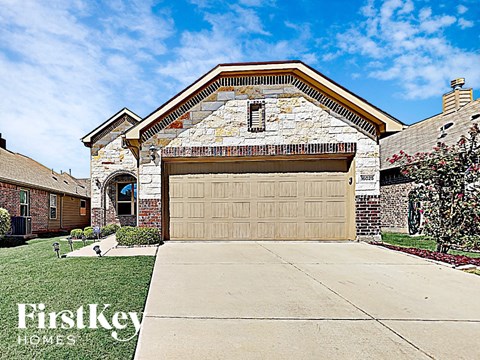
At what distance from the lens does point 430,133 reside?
64.2 feet

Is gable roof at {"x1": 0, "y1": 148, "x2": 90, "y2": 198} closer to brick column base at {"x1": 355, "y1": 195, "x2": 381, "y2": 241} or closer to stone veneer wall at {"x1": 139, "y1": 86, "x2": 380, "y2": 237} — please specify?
stone veneer wall at {"x1": 139, "y1": 86, "x2": 380, "y2": 237}

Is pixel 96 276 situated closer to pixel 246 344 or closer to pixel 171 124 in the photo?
pixel 246 344

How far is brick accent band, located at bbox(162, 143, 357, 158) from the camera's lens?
440 inches

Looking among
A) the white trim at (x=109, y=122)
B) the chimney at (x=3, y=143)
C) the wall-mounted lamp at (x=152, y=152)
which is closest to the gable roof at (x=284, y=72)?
the wall-mounted lamp at (x=152, y=152)

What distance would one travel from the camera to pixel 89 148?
19.5 m

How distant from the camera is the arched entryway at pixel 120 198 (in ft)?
63.7

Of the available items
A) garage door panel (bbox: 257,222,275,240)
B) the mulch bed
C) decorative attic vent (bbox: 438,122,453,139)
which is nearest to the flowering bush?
the mulch bed

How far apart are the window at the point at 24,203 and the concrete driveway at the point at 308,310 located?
1204cm

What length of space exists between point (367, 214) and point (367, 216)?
0.06 m

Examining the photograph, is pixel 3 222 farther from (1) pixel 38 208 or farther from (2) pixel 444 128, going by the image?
(2) pixel 444 128

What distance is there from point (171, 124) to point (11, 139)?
15898 millimetres

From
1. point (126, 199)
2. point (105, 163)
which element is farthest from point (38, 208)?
point (126, 199)
